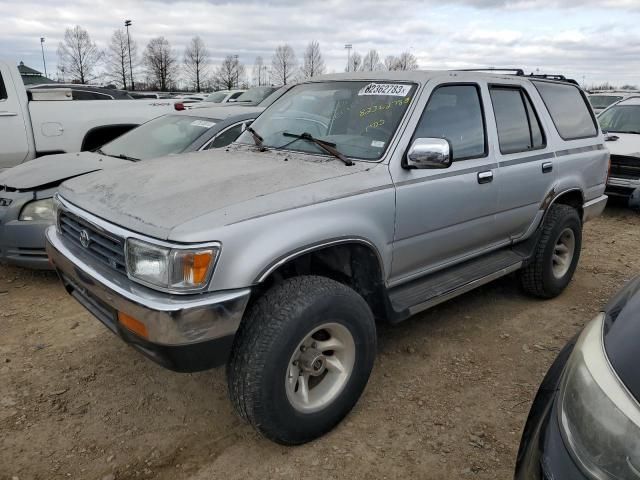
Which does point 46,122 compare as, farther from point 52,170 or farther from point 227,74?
point 227,74

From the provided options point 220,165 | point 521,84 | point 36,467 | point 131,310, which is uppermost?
point 521,84

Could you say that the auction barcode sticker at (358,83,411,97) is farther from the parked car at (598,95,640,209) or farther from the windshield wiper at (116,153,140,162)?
the parked car at (598,95,640,209)

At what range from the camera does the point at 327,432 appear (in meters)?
2.81

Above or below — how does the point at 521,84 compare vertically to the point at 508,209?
above

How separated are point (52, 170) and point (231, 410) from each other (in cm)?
314

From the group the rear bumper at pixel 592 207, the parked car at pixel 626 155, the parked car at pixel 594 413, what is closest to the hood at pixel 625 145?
the parked car at pixel 626 155

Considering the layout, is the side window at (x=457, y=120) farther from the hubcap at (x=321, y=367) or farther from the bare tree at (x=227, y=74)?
the bare tree at (x=227, y=74)

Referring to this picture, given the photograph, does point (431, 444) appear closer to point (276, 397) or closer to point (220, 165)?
point (276, 397)

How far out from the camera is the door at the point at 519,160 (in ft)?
12.5

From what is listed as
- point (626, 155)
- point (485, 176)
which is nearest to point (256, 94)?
point (626, 155)

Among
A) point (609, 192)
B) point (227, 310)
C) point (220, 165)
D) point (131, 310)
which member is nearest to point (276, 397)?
point (227, 310)

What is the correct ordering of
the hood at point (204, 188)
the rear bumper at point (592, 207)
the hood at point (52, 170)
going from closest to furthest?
the hood at point (204, 188), the hood at point (52, 170), the rear bumper at point (592, 207)

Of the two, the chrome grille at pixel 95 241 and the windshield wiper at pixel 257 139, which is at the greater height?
the windshield wiper at pixel 257 139

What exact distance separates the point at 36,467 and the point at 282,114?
2682 mm
